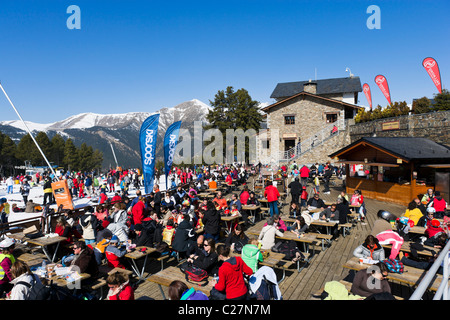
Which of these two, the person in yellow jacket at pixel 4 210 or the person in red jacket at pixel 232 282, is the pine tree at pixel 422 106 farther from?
the person in yellow jacket at pixel 4 210

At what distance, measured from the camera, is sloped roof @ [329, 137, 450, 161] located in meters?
14.6

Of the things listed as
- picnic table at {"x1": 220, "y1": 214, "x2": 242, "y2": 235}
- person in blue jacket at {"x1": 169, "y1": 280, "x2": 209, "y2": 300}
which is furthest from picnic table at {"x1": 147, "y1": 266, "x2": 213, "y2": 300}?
picnic table at {"x1": 220, "y1": 214, "x2": 242, "y2": 235}

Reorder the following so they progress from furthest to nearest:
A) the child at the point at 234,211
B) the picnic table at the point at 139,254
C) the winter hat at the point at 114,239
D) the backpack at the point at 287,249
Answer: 1. the child at the point at 234,211
2. the backpack at the point at 287,249
3. the winter hat at the point at 114,239
4. the picnic table at the point at 139,254

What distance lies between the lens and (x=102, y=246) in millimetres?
6816

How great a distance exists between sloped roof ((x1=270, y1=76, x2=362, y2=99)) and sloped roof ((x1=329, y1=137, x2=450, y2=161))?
86.1 feet

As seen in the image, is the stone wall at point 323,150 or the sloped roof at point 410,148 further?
the stone wall at point 323,150

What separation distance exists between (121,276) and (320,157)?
96.4 ft

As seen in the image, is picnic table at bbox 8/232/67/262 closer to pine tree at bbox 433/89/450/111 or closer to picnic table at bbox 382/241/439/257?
picnic table at bbox 382/241/439/257

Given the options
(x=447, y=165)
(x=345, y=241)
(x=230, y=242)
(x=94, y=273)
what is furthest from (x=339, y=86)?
(x=94, y=273)

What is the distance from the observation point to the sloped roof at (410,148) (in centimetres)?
1457

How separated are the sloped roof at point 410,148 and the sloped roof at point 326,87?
26.2m

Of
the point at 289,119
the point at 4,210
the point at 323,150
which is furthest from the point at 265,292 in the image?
the point at 289,119

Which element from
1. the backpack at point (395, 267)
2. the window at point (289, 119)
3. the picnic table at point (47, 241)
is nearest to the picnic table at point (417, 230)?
the backpack at point (395, 267)

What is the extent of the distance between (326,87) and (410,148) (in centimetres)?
3083
